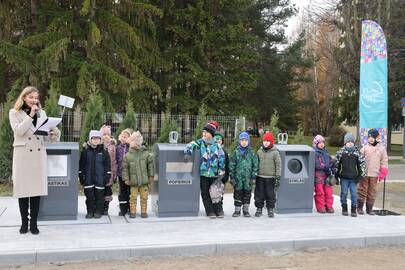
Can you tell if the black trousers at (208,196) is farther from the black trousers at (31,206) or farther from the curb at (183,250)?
the black trousers at (31,206)

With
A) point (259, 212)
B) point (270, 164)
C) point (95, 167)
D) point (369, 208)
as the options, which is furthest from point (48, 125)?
point (369, 208)

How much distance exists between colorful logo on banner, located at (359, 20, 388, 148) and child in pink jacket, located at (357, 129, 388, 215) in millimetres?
5049

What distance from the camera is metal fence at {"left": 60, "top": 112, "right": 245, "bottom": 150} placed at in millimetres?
14688

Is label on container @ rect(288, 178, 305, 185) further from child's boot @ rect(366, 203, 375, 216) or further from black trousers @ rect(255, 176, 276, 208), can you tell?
child's boot @ rect(366, 203, 375, 216)

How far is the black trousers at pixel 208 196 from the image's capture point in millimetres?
7762

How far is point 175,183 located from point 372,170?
12.4ft

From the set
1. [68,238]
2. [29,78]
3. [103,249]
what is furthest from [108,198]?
[29,78]

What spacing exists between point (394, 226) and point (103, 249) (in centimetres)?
486

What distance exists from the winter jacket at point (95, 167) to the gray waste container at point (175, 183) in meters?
0.89

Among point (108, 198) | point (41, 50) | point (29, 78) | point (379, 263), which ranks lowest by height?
point (379, 263)

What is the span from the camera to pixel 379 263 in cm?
580

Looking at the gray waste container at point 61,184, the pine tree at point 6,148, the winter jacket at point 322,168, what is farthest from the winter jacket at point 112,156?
the pine tree at point 6,148

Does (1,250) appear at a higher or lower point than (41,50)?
lower

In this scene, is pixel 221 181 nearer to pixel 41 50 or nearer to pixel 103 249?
pixel 103 249
